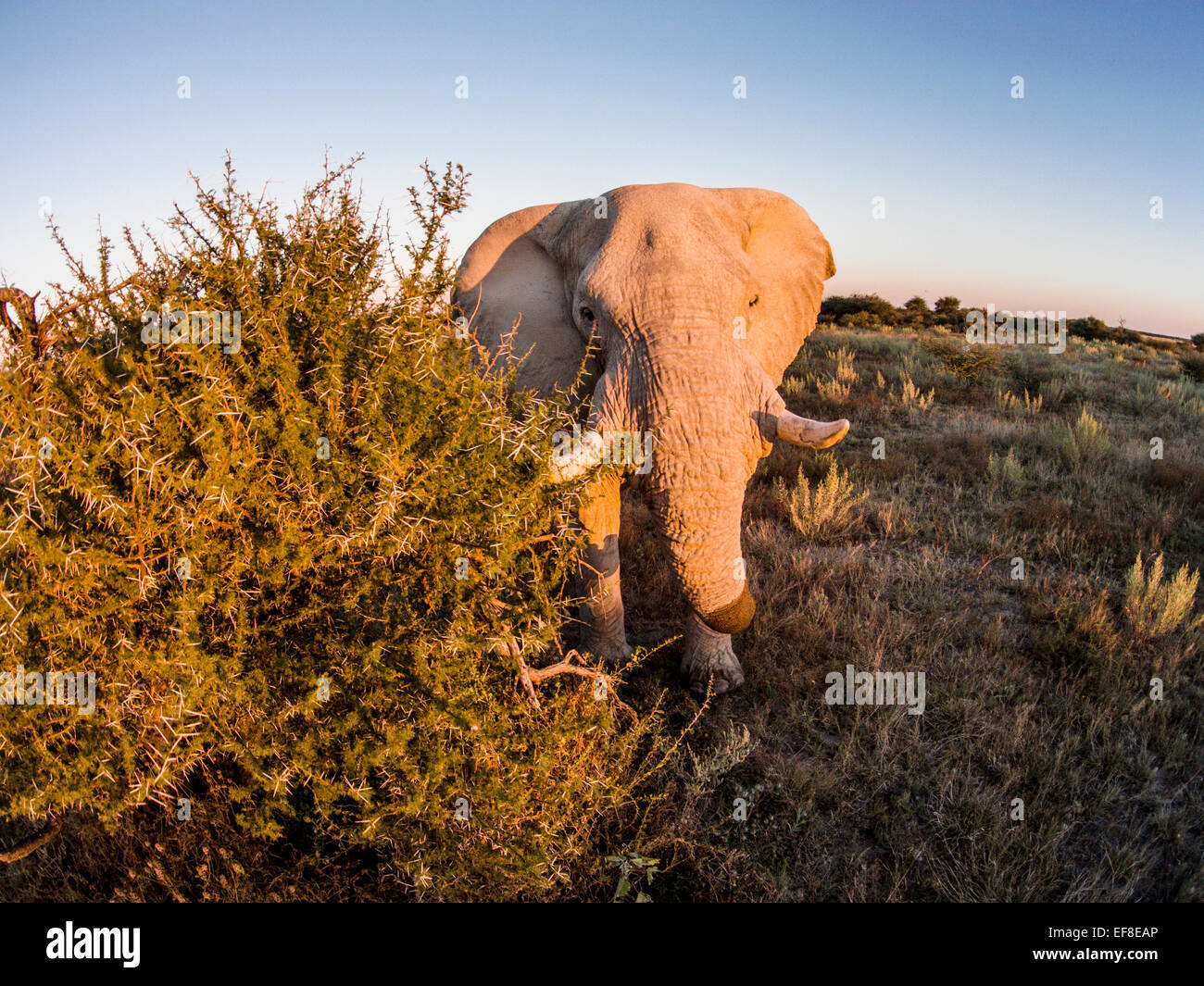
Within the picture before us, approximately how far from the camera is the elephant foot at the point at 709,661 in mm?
4562

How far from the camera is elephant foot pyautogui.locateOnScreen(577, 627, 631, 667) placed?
4.79 m

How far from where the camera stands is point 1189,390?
43.6ft

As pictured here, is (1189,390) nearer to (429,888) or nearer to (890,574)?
(890,574)

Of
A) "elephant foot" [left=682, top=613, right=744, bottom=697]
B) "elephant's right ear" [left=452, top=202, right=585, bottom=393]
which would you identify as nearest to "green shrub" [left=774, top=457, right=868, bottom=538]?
"elephant foot" [left=682, top=613, right=744, bottom=697]

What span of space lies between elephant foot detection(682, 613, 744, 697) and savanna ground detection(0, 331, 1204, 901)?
12cm

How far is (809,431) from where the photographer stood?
12.7 ft

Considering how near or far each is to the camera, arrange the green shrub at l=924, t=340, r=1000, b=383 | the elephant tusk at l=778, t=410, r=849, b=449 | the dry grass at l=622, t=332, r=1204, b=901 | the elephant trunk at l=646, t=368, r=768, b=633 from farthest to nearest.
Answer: the green shrub at l=924, t=340, r=1000, b=383
the elephant trunk at l=646, t=368, r=768, b=633
the elephant tusk at l=778, t=410, r=849, b=449
the dry grass at l=622, t=332, r=1204, b=901

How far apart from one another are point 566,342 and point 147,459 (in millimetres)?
2909

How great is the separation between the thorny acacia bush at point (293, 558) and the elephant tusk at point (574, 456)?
1.10 ft

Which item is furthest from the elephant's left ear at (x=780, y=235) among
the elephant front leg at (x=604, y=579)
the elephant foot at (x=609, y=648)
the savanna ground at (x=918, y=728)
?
the elephant foot at (x=609, y=648)

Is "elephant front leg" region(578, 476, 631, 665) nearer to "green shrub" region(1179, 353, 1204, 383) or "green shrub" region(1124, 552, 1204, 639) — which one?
"green shrub" region(1124, 552, 1204, 639)

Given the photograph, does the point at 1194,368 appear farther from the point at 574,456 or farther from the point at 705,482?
the point at 574,456

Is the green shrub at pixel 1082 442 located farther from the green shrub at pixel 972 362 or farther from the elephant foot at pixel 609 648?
the elephant foot at pixel 609 648

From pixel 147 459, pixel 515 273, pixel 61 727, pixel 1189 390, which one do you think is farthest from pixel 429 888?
pixel 1189 390
